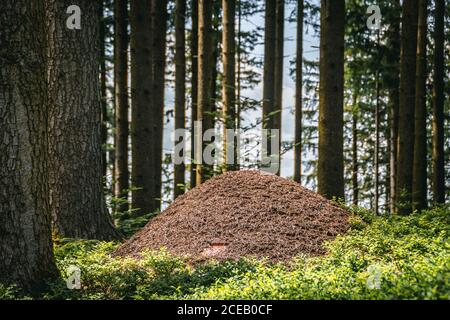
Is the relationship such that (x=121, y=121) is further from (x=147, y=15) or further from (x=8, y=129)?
(x=8, y=129)

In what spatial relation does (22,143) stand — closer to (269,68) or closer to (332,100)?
(332,100)

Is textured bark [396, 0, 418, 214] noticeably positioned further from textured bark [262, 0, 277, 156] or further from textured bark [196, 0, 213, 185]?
textured bark [196, 0, 213, 185]

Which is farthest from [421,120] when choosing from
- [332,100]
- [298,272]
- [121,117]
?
[298,272]

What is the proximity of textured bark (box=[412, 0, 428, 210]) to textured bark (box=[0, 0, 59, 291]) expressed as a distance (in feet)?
37.1

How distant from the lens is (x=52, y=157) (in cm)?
818

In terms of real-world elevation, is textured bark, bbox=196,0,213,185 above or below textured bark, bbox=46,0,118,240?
above

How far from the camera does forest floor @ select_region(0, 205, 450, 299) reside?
4.45 m

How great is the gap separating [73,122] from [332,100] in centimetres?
481

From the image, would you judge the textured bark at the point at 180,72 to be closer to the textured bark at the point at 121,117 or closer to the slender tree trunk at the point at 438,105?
the textured bark at the point at 121,117

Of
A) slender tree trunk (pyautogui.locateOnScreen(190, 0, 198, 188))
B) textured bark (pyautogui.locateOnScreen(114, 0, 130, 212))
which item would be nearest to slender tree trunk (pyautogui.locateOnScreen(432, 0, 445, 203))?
slender tree trunk (pyautogui.locateOnScreen(190, 0, 198, 188))

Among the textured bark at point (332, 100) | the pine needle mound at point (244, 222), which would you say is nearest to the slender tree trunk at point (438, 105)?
the textured bark at point (332, 100)

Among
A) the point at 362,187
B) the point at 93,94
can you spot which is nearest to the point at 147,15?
the point at 93,94
